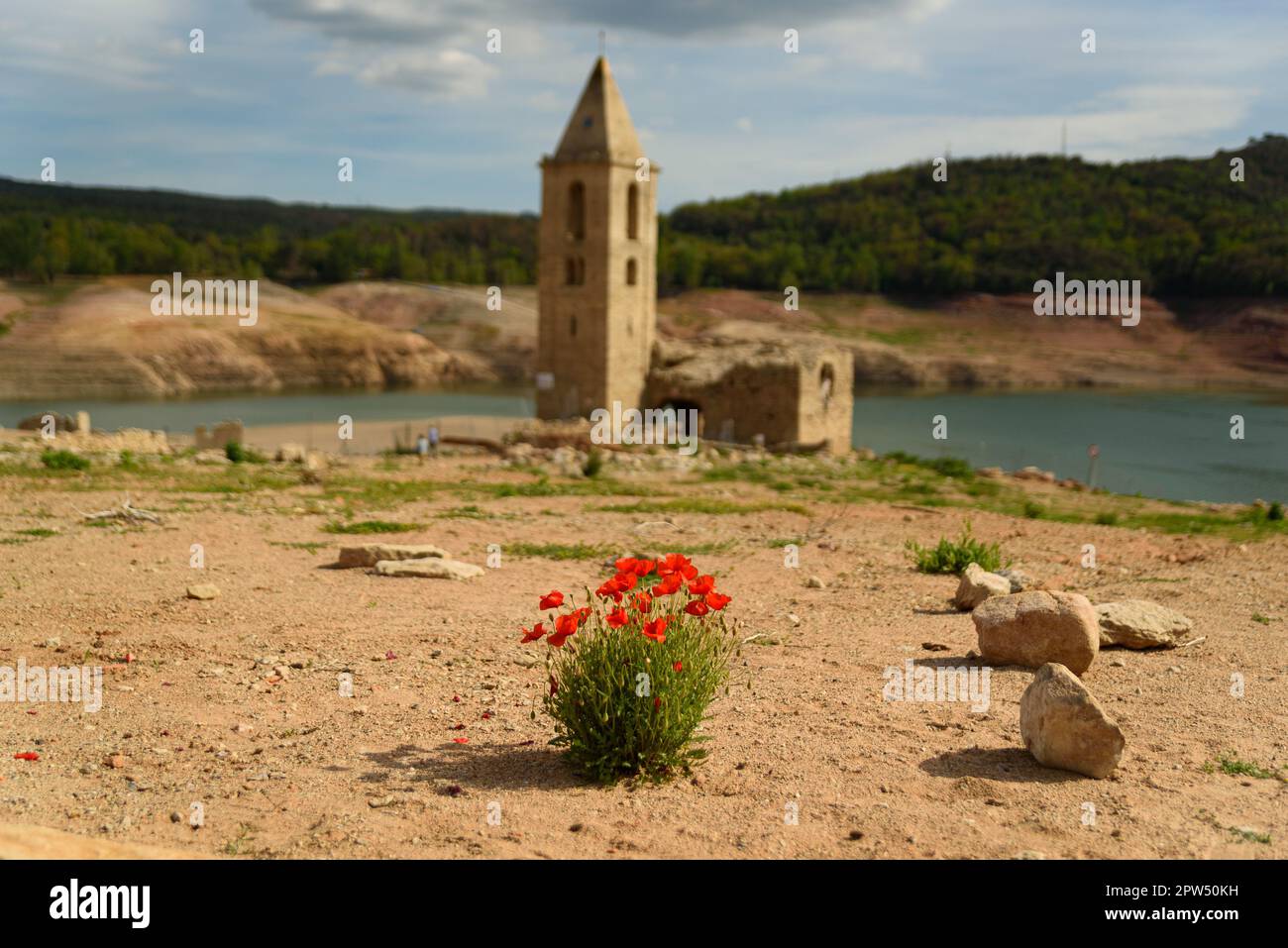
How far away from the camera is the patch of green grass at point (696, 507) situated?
15406 millimetres

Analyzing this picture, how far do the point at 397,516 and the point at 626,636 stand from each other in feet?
30.3

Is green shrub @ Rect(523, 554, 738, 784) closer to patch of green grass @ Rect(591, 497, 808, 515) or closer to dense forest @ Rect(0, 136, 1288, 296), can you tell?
patch of green grass @ Rect(591, 497, 808, 515)

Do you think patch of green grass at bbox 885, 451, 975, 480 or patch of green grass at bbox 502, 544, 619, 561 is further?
patch of green grass at bbox 885, 451, 975, 480

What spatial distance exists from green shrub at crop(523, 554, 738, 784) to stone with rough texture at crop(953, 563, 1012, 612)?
13.7ft

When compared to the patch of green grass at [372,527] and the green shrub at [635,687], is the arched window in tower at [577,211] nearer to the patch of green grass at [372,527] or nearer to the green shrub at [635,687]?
the patch of green grass at [372,527]

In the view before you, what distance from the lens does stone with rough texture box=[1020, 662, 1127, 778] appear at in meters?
5.62

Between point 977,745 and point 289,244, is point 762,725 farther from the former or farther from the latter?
point 289,244

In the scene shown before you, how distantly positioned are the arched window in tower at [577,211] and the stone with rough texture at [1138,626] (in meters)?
28.1

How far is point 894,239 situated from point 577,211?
5812cm

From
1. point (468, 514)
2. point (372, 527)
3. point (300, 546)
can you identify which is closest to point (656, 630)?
point (300, 546)

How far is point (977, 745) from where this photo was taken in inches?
244

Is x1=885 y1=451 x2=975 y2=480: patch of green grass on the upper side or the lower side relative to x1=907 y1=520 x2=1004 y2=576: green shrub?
lower

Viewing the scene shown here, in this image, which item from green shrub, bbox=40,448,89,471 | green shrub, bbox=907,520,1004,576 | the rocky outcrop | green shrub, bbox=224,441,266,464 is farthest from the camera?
the rocky outcrop

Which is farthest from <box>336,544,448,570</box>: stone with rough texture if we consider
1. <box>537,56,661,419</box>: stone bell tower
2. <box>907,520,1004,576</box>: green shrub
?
<box>537,56,661,419</box>: stone bell tower
